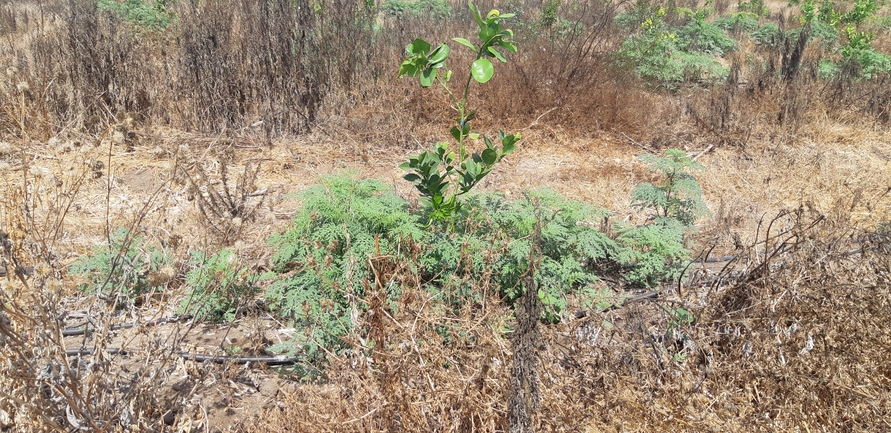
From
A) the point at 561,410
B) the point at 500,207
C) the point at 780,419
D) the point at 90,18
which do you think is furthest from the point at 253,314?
the point at 90,18

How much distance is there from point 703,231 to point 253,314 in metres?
3.03

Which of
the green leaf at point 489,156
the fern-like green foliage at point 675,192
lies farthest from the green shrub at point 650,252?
the green leaf at point 489,156

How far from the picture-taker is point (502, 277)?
2848mm

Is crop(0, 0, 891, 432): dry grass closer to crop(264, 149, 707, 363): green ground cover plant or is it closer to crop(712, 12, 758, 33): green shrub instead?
crop(264, 149, 707, 363): green ground cover plant

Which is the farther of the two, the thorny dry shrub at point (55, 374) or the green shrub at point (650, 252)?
the green shrub at point (650, 252)

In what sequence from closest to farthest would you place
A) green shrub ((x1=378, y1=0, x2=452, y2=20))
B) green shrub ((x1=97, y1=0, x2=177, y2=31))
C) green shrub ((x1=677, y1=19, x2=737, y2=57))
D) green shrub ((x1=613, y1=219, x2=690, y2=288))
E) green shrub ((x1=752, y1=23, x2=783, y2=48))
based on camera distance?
green shrub ((x1=613, y1=219, x2=690, y2=288)) → green shrub ((x1=97, y1=0, x2=177, y2=31)) → green shrub ((x1=677, y1=19, x2=737, y2=57)) → green shrub ((x1=752, y1=23, x2=783, y2=48)) → green shrub ((x1=378, y1=0, x2=452, y2=20))

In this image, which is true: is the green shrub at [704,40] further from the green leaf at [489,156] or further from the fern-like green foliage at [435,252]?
the green leaf at [489,156]

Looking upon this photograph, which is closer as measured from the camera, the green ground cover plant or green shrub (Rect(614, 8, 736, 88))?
the green ground cover plant

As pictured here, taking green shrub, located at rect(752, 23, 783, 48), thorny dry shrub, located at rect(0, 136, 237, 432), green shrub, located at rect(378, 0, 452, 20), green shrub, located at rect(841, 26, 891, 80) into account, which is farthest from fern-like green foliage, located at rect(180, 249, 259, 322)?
green shrub, located at rect(752, 23, 783, 48)

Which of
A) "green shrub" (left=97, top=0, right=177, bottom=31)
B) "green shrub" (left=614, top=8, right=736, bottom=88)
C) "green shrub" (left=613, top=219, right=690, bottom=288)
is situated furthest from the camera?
"green shrub" (left=614, top=8, right=736, bottom=88)

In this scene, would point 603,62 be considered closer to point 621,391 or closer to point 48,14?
point 621,391

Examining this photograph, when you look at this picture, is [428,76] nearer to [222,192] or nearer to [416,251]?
[416,251]

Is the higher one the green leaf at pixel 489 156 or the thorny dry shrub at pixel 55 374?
the green leaf at pixel 489 156

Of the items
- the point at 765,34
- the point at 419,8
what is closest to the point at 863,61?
the point at 765,34
